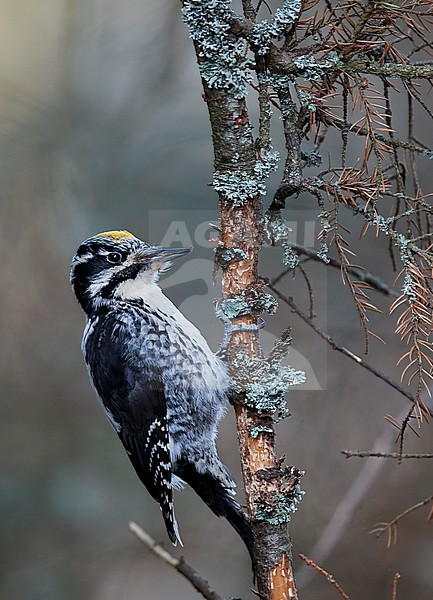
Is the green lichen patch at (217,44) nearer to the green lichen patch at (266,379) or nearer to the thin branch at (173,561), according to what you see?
the green lichen patch at (266,379)

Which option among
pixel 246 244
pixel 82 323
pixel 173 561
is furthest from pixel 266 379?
pixel 82 323

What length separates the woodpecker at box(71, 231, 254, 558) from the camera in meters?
1.95

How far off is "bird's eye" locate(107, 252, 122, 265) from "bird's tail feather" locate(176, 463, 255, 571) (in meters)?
0.57

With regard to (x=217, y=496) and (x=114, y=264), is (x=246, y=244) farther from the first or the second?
(x=217, y=496)

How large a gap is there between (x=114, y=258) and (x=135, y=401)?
37 cm

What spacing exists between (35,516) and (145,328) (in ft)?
3.94

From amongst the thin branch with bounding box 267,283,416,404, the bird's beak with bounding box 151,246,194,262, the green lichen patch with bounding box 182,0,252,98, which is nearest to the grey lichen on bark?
the green lichen patch with bounding box 182,0,252,98

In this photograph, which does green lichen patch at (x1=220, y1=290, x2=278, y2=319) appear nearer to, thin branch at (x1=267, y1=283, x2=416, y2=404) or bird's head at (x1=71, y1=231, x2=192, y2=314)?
thin branch at (x1=267, y1=283, x2=416, y2=404)

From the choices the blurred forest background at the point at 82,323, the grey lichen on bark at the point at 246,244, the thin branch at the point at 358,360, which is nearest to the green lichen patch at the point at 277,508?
the grey lichen on bark at the point at 246,244

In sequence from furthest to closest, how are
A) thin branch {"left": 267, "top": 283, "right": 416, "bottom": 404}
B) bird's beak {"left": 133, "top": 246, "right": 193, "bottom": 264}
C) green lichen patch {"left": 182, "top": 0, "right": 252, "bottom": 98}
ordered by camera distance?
1. bird's beak {"left": 133, "top": 246, "right": 193, "bottom": 264}
2. thin branch {"left": 267, "top": 283, "right": 416, "bottom": 404}
3. green lichen patch {"left": 182, "top": 0, "right": 252, "bottom": 98}

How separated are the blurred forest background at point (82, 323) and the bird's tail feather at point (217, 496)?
2.83 feet

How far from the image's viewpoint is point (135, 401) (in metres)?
1.96

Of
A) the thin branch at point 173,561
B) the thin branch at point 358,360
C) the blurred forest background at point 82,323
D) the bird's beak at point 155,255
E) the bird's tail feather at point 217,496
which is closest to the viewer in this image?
the thin branch at point 173,561

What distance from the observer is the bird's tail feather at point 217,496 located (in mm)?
1798
